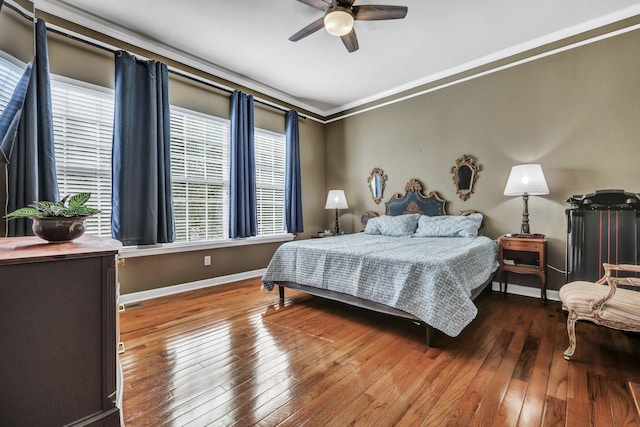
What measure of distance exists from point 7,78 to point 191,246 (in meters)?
2.26

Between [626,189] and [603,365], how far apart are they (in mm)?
1977

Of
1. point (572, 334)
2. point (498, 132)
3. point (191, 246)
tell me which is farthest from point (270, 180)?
point (572, 334)

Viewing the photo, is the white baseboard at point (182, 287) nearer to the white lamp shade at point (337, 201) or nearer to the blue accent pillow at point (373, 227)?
the white lamp shade at point (337, 201)

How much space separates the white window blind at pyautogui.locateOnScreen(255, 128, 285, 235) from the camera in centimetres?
447

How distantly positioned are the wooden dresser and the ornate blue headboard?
12.6 feet

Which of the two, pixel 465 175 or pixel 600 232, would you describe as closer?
pixel 600 232

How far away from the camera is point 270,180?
4.64 m

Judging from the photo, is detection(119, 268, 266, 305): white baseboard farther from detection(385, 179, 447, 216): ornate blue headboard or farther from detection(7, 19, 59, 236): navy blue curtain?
detection(385, 179, 447, 216): ornate blue headboard

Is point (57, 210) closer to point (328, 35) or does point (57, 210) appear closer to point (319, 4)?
point (319, 4)

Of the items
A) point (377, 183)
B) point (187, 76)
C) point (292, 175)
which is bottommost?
point (377, 183)

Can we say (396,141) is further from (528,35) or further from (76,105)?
(76,105)

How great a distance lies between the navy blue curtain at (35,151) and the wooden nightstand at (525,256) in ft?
15.0

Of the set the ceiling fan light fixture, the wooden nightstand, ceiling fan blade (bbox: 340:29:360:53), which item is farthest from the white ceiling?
the wooden nightstand

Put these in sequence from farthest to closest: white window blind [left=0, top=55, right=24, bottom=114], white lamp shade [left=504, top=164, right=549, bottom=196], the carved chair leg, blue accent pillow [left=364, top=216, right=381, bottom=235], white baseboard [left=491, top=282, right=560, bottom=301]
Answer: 1. blue accent pillow [left=364, top=216, right=381, bottom=235]
2. white baseboard [left=491, top=282, right=560, bottom=301]
3. white lamp shade [left=504, top=164, right=549, bottom=196]
4. the carved chair leg
5. white window blind [left=0, top=55, right=24, bottom=114]
